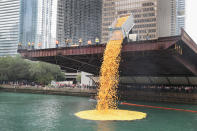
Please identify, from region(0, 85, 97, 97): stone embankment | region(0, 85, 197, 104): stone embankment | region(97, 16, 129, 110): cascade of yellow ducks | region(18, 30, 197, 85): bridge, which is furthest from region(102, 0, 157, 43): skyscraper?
region(97, 16, 129, 110): cascade of yellow ducks

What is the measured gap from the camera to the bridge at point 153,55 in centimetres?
3544

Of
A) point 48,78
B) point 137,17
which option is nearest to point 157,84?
point 48,78

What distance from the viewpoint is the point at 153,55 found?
1550 inches

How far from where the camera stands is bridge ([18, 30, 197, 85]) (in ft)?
116

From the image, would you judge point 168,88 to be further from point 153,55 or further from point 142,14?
point 142,14

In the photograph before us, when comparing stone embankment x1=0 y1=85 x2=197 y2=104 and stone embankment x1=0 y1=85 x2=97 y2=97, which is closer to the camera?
stone embankment x1=0 y1=85 x2=197 y2=104

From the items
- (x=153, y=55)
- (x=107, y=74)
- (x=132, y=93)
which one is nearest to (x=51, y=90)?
(x=132, y=93)

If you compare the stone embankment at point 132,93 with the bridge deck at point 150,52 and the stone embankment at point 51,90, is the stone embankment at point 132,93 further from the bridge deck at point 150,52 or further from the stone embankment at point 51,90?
the bridge deck at point 150,52

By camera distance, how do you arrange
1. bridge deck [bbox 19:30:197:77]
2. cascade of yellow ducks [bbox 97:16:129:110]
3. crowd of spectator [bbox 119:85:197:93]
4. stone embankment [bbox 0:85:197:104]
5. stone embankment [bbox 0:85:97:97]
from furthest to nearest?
1. stone embankment [bbox 0:85:97:97]
2. crowd of spectator [bbox 119:85:197:93]
3. stone embankment [bbox 0:85:197:104]
4. bridge deck [bbox 19:30:197:77]
5. cascade of yellow ducks [bbox 97:16:129:110]

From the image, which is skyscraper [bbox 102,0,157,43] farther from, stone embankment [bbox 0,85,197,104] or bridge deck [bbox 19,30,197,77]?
bridge deck [bbox 19,30,197,77]

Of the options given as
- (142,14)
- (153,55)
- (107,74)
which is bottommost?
(107,74)

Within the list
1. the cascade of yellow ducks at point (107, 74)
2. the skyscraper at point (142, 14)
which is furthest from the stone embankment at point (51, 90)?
the skyscraper at point (142, 14)

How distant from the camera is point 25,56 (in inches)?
1941

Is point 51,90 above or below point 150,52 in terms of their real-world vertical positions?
below
